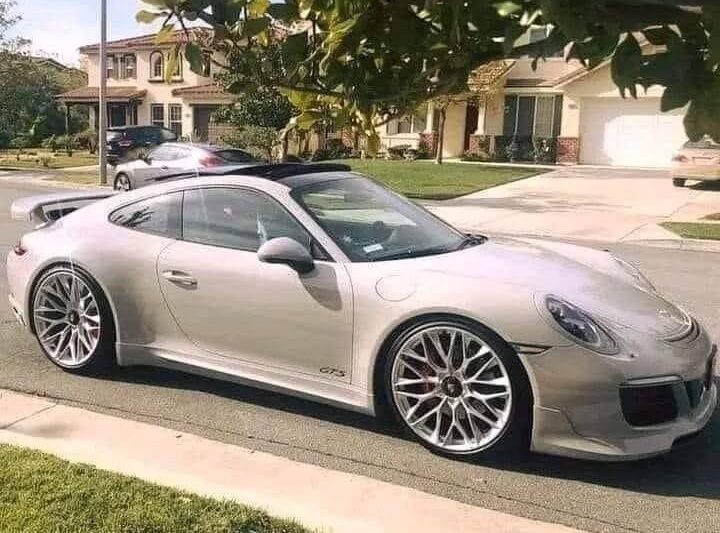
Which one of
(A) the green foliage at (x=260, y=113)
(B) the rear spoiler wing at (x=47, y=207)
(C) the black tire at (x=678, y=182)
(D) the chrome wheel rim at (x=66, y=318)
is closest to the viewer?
(D) the chrome wheel rim at (x=66, y=318)

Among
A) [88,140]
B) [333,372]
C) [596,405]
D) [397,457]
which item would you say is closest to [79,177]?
[88,140]

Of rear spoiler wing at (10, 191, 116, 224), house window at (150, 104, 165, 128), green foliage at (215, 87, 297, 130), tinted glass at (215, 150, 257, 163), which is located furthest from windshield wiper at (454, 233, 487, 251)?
house window at (150, 104, 165, 128)

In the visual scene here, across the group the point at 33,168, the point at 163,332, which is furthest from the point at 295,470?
the point at 33,168

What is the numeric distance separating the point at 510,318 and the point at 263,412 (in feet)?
5.38

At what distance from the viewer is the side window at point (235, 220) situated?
4.43 m

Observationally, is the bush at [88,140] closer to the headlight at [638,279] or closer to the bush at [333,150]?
the bush at [333,150]

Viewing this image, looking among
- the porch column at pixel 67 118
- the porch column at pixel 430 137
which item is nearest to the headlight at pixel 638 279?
the porch column at pixel 430 137

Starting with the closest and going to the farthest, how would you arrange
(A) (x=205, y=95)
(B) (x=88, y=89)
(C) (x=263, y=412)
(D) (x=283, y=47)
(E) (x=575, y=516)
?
(D) (x=283, y=47), (E) (x=575, y=516), (C) (x=263, y=412), (A) (x=205, y=95), (B) (x=88, y=89)

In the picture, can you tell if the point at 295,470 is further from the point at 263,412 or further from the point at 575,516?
the point at 575,516

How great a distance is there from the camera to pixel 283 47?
7.92ft

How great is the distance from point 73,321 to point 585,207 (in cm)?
1390

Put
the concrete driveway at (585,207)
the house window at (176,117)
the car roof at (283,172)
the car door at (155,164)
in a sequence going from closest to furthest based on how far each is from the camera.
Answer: the car roof at (283,172), the concrete driveway at (585,207), the car door at (155,164), the house window at (176,117)

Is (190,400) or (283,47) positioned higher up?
(283,47)

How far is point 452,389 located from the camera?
12.7 feet
